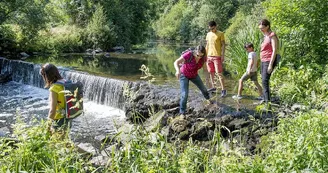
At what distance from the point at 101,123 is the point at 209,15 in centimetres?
4122

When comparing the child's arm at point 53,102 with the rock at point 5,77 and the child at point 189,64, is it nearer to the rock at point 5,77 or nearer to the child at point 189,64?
the child at point 189,64

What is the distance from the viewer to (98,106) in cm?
1132

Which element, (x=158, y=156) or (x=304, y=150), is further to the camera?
(x=158, y=156)

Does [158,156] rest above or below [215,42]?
below

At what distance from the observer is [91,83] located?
12219 millimetres

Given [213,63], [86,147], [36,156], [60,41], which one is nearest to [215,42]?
[213,63]

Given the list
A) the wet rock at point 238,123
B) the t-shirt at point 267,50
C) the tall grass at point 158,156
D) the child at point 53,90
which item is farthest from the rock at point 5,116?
the t-shirt at point 267,50

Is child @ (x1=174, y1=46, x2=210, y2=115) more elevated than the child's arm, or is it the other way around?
child @ (x1=174, y1=46, x2=210, y2=115)

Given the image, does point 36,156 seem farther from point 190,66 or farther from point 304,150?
point 190,66

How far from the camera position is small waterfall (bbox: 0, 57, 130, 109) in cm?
1109

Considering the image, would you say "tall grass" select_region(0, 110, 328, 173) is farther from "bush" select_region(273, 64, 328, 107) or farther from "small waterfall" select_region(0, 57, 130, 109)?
"small waterfall" select_region(0, 57, 130, 109)

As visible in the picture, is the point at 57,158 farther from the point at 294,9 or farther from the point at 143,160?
the point at 294,9

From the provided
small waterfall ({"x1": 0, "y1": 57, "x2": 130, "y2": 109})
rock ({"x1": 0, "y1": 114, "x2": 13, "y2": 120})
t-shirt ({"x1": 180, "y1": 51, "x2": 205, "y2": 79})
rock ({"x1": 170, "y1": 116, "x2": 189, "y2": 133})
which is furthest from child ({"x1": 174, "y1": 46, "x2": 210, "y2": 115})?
rock ({"x1": 0, "y1": 114, "x2": 13, "y2": 120})

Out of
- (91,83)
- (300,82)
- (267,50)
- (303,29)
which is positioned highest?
(303,29)
